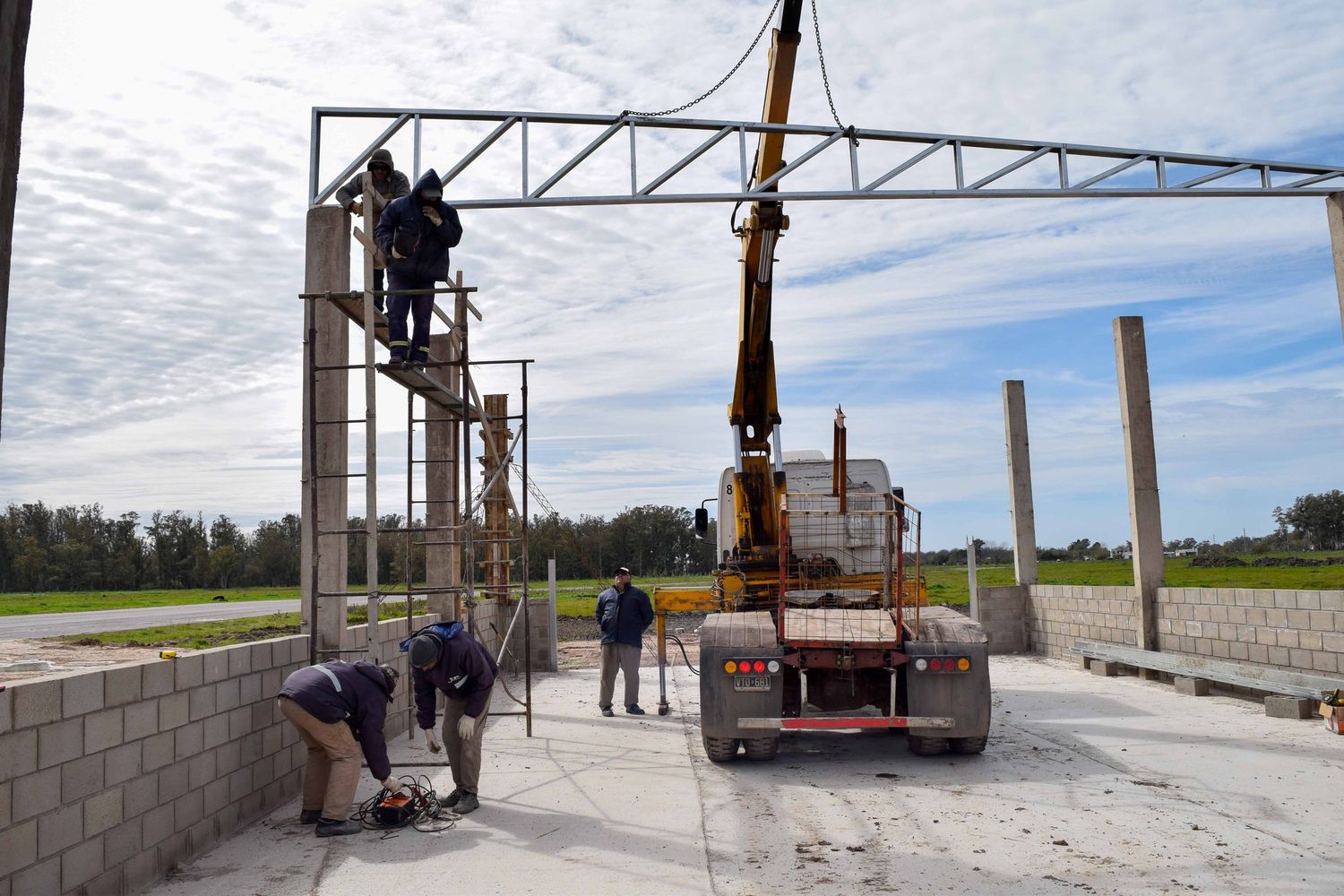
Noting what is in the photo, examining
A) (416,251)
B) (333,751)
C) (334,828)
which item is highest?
(416,251)

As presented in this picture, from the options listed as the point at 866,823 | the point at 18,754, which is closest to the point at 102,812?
the point at 18,754

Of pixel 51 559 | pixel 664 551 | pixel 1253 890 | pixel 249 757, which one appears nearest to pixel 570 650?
pixel 249 757

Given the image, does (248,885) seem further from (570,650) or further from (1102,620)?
(570,650)

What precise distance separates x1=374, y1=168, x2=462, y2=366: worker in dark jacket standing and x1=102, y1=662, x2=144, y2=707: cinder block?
11.1ft

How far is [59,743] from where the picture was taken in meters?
5.15

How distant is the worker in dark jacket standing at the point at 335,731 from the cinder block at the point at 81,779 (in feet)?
4.92

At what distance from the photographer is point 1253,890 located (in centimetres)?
530

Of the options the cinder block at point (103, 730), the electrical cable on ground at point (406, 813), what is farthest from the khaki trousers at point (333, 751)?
the cinder block at point (103, 730)

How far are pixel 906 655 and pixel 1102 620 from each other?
841 cm

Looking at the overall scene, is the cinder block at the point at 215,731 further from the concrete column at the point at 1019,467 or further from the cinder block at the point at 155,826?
the concrete column at the point at 1019,467

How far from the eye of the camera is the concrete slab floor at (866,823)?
5.76 meters

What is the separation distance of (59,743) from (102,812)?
1.83ft

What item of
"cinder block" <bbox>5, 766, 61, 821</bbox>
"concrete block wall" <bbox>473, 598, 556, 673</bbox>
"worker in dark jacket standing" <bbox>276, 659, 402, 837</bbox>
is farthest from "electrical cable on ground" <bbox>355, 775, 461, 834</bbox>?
"concrete block wall" <bbox>473, 598, 556, 673</bbox>

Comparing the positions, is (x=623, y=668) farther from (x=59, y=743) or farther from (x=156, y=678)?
(x=59, y=743)
